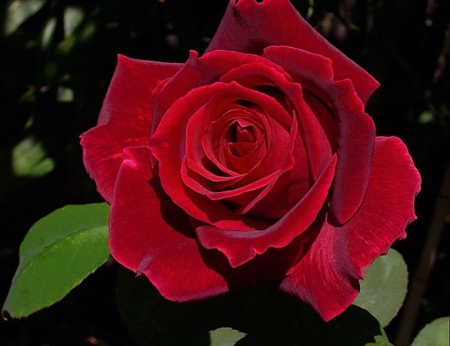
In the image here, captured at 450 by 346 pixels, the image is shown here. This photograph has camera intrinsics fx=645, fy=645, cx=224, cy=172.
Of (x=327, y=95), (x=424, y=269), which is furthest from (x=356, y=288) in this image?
(x=424, y=269)

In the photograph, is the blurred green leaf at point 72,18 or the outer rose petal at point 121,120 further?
the blurred green leaf at point 72,18

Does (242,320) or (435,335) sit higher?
(242,320)

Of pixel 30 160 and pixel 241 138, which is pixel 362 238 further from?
pixel 30 160

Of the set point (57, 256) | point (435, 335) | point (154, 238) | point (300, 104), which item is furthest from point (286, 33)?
point (435, 335)

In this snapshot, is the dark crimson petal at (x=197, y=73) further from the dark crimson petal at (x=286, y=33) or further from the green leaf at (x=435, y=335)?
the green leaf at (x=435, y=335)

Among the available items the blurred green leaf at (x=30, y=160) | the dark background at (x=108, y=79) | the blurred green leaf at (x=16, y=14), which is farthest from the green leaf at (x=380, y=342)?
the blurred green leaf at (x=16, y=14)

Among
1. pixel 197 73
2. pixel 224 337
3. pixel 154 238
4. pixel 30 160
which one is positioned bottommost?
pixel 30 160

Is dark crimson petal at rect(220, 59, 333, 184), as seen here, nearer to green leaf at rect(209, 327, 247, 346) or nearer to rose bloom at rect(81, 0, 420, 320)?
rose bloom at rect(81, 0, 420, 320)
